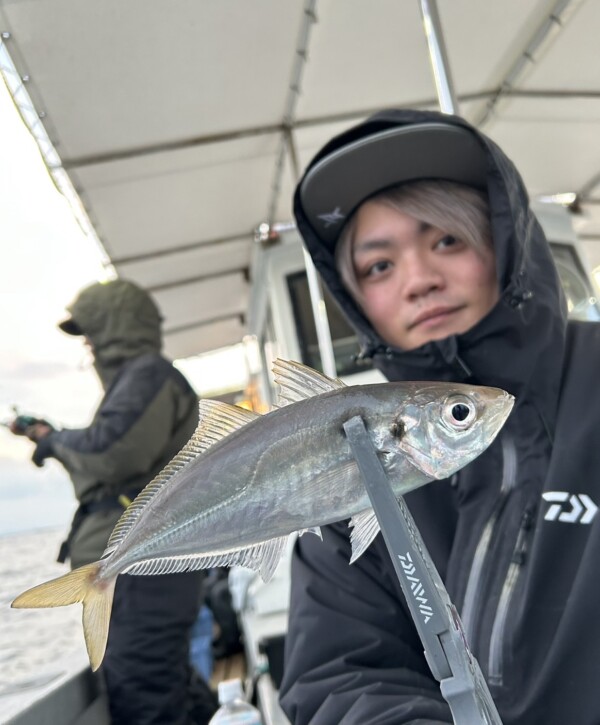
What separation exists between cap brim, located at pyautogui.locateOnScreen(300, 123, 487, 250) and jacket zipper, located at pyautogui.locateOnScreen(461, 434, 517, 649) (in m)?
0.54

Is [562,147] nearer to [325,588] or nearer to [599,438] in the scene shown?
[599,438]

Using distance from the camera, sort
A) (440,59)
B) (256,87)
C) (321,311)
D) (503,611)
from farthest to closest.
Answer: (321,311) < (256,87) < (440,59) < (503,611)

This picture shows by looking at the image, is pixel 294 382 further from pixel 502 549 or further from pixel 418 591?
pixel 502 549

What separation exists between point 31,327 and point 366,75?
9.04 feet

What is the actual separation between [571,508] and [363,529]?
0.66 meters

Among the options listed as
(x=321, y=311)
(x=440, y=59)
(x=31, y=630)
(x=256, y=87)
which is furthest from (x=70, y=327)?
(x=321, y=311)

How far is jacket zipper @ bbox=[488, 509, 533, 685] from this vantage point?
96 centimetres

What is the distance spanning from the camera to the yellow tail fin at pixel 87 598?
434mm

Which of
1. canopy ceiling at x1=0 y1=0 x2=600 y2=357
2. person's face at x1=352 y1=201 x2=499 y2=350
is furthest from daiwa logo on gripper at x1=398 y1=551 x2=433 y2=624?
canopy ceiling at x1=0 y1=0 x2=600 y2=357

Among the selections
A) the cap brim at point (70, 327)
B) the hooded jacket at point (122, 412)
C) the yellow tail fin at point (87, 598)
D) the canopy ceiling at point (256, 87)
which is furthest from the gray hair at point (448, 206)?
the canopy ceiling at point (256, 87)

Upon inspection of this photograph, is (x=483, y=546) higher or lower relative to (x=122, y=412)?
lower

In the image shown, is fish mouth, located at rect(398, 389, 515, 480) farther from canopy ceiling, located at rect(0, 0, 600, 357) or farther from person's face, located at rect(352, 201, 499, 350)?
canopy ceiling, located at rect(0, 0, 600, 357)

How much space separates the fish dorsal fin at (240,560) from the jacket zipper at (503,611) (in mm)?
640

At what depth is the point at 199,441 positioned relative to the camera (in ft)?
1.70
